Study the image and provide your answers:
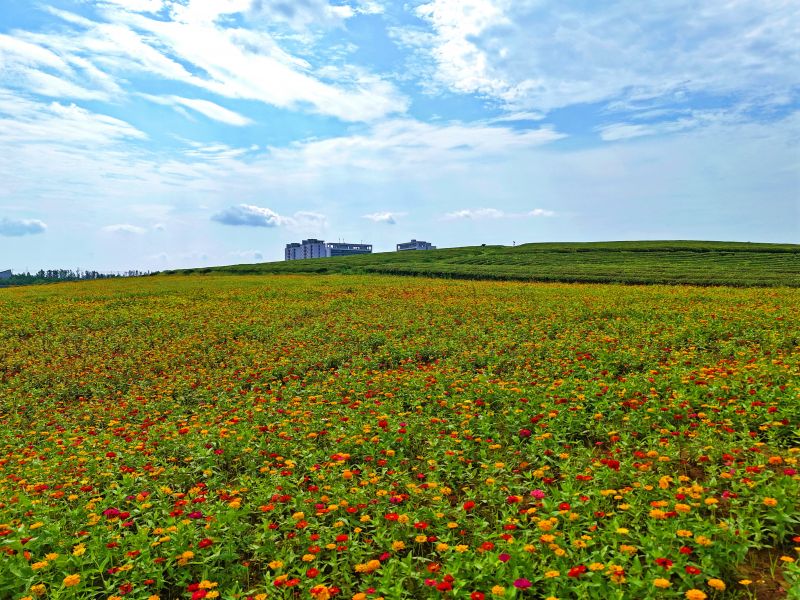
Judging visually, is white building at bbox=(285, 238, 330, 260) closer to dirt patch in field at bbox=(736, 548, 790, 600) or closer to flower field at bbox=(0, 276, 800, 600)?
flower field at bbox=(0, 276, 800, 600)

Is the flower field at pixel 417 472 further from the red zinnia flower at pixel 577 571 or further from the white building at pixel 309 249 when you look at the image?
Answer: the white building at pixel 309 249

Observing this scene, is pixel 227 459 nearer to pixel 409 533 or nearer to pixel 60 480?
pixel 60 480

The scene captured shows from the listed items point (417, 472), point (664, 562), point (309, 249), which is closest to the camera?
point (664, 562)

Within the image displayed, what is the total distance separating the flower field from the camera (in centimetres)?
344

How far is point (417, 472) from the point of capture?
5.28 m

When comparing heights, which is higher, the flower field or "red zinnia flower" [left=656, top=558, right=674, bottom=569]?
"red zinnia flower" [left=656, top=558, right=674, bottom=569]

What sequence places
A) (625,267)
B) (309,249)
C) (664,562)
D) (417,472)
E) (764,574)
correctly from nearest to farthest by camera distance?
(664,562) < (764,574) < (417,472) < (625,267) < (309,249)

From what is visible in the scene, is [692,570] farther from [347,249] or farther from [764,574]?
[347,249]

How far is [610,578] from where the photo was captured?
325cm

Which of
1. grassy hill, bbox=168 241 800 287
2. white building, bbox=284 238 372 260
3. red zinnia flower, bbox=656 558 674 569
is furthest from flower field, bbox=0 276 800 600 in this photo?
white building, bbox=284 238 372 260

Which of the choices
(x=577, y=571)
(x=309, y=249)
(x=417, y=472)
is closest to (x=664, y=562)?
(x=577, y=571)

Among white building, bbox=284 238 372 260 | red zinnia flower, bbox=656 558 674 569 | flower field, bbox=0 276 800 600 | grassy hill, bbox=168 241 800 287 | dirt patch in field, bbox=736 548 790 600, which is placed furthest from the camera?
white building, bbox=284 238 372 260

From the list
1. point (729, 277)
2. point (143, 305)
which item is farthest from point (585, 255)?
point (143, 305)

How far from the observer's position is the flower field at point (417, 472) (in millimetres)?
3441
